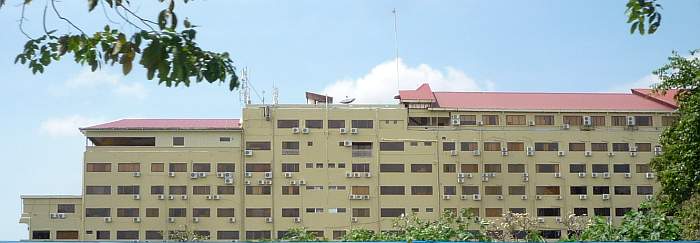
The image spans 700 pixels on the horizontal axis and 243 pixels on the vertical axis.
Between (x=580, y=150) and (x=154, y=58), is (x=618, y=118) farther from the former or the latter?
(x=154, y=58)

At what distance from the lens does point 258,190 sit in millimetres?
40938

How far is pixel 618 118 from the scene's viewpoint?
1676 inches

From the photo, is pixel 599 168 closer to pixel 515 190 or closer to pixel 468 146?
pixel 515 190

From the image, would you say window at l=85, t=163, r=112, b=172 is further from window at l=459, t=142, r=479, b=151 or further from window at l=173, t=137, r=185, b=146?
window at l=459, t=142, r=479, b=151

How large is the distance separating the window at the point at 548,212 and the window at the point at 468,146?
4.16 meters

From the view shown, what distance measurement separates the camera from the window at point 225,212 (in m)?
40.8

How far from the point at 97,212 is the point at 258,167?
7.44 m

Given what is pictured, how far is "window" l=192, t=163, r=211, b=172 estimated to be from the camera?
134ft

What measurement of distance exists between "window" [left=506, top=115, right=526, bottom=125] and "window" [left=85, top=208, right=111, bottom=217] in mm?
18745

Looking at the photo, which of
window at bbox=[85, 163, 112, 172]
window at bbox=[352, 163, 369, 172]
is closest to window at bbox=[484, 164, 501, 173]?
window at bbox=[352, 163, 369, 172]

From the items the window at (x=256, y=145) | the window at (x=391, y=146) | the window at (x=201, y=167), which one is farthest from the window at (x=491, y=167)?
the window at (x=201, y=167)

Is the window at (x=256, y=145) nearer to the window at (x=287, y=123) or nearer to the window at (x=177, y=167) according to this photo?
the window at (x=287, y=123)

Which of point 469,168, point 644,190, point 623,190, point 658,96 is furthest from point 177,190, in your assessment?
point 658,96

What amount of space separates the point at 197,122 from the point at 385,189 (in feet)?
31.8
